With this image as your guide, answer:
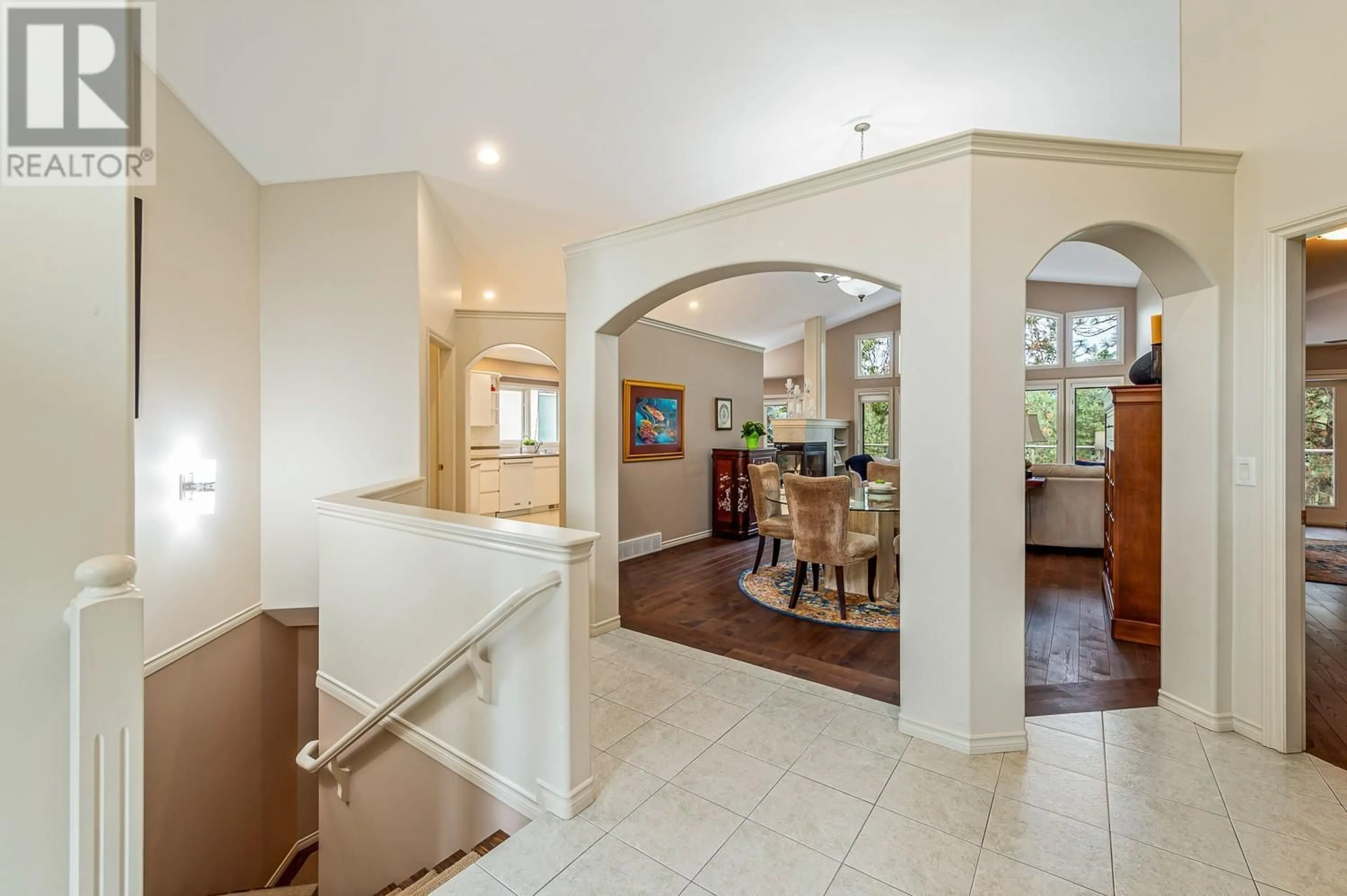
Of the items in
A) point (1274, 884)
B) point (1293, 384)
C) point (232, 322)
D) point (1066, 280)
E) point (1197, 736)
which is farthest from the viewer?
point (1066, 280)

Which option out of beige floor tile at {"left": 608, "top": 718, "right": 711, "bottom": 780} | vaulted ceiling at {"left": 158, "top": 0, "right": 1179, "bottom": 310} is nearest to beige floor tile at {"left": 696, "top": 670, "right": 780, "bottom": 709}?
beige floor tile at {"left": 608, "top": 718, "right": 711, "bottom": 780}

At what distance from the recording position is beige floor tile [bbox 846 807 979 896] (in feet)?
5.07

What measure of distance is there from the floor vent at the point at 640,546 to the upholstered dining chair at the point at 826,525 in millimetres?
2237

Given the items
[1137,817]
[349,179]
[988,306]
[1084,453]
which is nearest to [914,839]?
[1137,817]

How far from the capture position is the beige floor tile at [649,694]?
2.57 meters

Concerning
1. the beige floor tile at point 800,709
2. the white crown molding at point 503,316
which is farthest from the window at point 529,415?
the beige floor tile at point 800,709

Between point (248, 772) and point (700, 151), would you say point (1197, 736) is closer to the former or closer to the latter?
point (700, 151)

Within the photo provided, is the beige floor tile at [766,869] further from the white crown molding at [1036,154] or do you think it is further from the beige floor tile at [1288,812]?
the white crown molding at [1036,154]

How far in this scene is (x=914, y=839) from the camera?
1713 mm

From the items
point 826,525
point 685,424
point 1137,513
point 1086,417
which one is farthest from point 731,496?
point 1086,417

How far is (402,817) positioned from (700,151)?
421 cm

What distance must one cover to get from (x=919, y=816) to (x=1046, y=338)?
30.2 ft

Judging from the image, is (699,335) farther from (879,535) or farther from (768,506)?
(879,535)

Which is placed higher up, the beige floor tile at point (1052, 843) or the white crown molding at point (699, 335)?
the white crown molding at point (699, 335)
